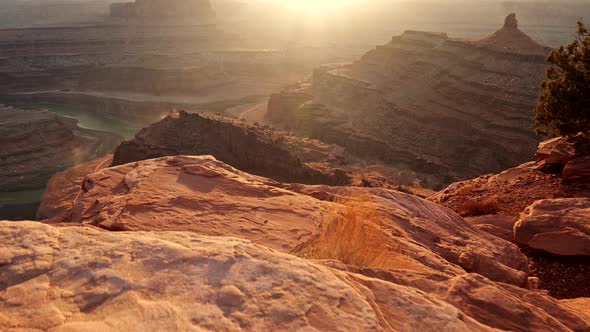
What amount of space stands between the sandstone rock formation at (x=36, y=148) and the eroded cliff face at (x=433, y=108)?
18854 mm

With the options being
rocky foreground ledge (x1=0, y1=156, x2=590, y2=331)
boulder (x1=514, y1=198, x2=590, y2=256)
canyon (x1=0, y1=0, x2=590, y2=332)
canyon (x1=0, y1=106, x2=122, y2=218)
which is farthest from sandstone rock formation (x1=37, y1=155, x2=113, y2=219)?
boulder (x1=514, y1=198, x2=590, y2=256)

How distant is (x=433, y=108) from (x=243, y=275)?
35529mm

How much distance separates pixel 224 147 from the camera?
25766mm

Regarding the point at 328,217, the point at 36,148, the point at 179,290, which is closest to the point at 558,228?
the point at 328,217

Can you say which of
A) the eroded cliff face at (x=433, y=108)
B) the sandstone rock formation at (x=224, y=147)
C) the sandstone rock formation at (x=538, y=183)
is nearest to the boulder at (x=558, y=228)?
the sandstone rock formation at (x=538, y=183)

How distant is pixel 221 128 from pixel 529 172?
17860 millimetres

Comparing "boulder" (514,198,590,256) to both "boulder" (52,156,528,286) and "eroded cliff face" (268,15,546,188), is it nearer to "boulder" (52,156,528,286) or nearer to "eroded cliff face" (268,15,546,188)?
"boulder" (52,156,528,286)

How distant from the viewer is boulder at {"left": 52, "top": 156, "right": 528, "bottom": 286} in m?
4.99

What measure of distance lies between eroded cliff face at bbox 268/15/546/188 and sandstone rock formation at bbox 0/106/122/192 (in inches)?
742

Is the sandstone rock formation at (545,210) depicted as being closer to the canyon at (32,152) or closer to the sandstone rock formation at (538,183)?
the sandstone rock formation at (538,183)

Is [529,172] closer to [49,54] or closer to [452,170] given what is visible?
[452,170]

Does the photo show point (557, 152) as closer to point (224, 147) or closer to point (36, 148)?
point (224, 147)

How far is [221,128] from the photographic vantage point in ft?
85.9

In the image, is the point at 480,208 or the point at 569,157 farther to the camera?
the point at 569,157
